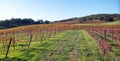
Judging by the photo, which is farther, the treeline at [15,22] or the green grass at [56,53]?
the treeline at [15,22]

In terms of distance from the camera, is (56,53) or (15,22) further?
(15,22)

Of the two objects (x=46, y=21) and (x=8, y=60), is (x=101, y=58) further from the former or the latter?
(x=46, y=21)

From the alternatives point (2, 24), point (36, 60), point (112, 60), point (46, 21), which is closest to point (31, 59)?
point (36, 60)

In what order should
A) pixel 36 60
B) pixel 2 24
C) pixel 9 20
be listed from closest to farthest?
1. pixel 36 60
2. pixel 2 24
3. pixel 9 20

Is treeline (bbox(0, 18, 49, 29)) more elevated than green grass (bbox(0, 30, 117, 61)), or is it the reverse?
green grass (bbox(0, 30, 117, 61))

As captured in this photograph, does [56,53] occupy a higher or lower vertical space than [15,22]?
higher

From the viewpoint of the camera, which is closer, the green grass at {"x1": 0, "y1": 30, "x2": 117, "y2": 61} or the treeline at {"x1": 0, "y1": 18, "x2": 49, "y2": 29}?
the green grass at {"x1": 0, "y1": 30, "x2": 117, "y2": 61}

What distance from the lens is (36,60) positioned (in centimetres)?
1719

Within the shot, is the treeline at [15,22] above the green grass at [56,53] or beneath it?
beneath

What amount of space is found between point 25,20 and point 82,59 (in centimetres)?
9466

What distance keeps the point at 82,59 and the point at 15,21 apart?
295 ft

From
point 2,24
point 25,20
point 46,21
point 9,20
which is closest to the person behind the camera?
point 2,24

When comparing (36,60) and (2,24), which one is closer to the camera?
(36,60)

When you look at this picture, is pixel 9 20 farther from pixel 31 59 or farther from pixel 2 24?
pixel 31 59
